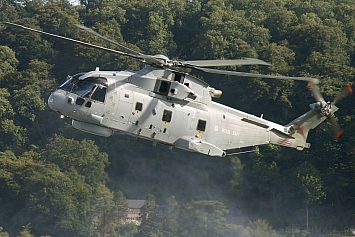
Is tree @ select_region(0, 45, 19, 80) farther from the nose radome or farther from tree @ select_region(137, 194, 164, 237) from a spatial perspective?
the nose radome

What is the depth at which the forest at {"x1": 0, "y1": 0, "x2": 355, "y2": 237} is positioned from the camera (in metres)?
54.5

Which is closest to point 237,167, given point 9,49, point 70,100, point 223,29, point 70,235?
point 70,235

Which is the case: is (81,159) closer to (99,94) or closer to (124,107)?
(124,107)

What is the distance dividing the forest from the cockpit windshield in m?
23.6

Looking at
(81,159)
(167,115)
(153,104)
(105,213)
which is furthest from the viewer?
(81,159)

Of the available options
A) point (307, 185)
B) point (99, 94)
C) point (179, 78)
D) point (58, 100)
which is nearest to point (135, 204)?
point (307, 185)

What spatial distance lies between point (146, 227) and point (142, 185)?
6.73 metres

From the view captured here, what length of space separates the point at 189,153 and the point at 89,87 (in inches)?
1326

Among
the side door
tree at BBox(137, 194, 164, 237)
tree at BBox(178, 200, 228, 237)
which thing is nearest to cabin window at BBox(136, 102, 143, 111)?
the side door

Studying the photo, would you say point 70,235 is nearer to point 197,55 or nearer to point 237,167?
point 237,167

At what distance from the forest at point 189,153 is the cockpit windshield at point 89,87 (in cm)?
2361

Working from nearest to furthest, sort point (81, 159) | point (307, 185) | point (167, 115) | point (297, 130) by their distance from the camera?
point (167, 115)
point (297, 130)
point (307, 185)
point (81, 159)

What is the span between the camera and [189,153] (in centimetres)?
6188

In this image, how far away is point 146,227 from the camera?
54.2 metres
